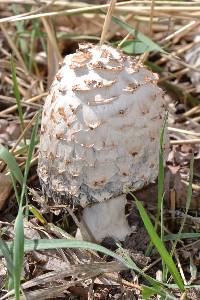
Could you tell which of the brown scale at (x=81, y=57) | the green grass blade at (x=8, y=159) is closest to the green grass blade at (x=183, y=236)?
the green grass blade at (x=8, y=159)

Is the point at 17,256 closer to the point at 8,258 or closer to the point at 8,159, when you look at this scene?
the point at 8,258

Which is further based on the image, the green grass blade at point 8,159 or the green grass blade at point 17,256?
the green grass blade at point 8,159

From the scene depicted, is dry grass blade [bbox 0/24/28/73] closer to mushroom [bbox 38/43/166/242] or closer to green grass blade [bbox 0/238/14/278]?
mushroom [bbox 38/43/166/242]

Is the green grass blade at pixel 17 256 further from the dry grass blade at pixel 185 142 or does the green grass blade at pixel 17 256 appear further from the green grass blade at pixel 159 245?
the dry grass blade at pixel 185 142

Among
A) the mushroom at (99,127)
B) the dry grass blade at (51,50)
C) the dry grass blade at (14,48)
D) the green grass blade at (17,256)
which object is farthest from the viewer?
the dry grass blade at (14,48)

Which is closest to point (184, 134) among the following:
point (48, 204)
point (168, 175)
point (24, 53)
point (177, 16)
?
point (168, 175)

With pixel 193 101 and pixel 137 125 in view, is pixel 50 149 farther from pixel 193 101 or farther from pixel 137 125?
pixel 193 101

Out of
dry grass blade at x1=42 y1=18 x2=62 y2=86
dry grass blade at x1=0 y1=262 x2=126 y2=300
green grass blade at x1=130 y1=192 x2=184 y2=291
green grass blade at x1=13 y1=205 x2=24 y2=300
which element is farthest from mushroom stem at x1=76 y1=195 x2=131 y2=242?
dry grass blade at x1=42 y1=18 x2=62 y2=86
